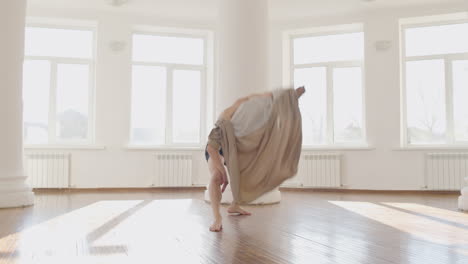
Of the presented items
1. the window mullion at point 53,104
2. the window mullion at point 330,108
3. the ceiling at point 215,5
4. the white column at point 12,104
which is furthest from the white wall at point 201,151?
the white column at point 12,104

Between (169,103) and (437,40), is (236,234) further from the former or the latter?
(437,40)

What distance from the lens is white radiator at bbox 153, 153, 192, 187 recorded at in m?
7.27

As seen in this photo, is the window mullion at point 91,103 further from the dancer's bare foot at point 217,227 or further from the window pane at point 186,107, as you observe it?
the dancer's bare foot at point 217,227

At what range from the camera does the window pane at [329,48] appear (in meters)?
7.72

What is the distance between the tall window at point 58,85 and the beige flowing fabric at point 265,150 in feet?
15.8

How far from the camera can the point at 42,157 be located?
22.6 ft

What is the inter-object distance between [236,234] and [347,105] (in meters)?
5.11

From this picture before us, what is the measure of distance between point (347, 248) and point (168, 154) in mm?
5035

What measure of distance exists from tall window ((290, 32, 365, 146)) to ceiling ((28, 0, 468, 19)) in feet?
1.97

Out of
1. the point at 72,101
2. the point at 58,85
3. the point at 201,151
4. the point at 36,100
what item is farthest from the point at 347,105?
the point at 36,100

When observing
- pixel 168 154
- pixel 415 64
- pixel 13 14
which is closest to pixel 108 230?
pixel 13 14

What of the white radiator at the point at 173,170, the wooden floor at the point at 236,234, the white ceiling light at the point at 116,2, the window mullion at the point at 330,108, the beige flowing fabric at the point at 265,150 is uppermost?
the white ceiling light at the point at 116,2

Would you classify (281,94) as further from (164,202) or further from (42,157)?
(42,157)

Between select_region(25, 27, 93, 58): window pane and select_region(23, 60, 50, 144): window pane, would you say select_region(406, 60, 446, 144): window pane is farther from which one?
select_region(23, 60, 50, 144): window pane
